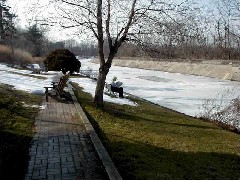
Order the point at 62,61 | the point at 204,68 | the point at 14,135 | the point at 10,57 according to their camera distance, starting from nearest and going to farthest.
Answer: the point at 14,135, the point at 62,61, the point at 10,57, the point at 204,68

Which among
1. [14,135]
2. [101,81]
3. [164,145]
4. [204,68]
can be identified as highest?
[101,81]

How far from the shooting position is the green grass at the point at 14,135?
243 inches

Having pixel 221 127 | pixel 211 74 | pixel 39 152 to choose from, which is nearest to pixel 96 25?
pixel 221 127

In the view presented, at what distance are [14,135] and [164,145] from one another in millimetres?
3392

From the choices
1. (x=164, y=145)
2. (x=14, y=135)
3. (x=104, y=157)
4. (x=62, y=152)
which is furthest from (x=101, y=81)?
(x=104, y=157)

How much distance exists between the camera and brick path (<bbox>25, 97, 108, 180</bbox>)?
6043mm

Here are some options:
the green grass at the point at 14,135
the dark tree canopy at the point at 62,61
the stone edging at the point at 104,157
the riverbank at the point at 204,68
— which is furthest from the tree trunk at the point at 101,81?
the riverbank at the point at 204,68

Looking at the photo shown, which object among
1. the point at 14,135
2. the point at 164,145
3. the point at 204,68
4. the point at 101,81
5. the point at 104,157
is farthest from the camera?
the point at 204,68

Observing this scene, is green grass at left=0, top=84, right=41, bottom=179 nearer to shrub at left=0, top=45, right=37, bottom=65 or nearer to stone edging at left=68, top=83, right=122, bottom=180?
stone edging at left=68, top=83, right=122, bottom=180

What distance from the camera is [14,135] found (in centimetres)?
826

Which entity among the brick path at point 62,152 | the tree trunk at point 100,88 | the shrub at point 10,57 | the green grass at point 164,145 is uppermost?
the shrub at point 10,57

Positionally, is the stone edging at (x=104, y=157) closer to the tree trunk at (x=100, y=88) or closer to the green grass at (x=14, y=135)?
the green grass at (x=14, y=135)

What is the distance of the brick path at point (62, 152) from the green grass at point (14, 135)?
0.16 meters

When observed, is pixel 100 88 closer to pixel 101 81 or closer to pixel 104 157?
pixel 101 81
